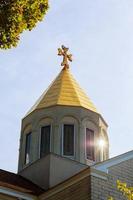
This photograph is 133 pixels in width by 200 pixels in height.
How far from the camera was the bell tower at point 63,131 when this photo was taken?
21.2 metres

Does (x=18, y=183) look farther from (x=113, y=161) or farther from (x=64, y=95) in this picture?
(x=64, y=95)

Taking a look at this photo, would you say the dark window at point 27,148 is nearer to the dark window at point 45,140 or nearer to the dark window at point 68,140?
the dark window at point 45,140

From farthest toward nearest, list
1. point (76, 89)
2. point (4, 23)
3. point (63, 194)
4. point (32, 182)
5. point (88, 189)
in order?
1. point (76, 89)
2. point (32, 182)
3. point (63, 194)
4. point (88, 189)
5. point (4, 23)

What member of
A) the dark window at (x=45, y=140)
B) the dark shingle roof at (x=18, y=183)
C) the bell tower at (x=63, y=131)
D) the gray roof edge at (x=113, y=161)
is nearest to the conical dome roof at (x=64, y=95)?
the bell tower at (x=63, y=131)

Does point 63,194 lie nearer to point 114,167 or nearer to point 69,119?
point 114,167

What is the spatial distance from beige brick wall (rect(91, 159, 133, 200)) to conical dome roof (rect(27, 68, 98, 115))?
5.72m

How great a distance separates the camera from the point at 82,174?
16.2 metres

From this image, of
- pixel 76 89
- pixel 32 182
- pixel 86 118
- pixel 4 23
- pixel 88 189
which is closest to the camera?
pixel 4 23

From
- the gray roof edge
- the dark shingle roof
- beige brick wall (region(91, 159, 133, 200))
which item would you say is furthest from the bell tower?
beige brick wall (region(91, 159, 133, 200))

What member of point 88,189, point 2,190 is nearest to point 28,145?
point 2,190

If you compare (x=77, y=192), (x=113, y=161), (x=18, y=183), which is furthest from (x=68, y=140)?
(x=77, y=192)

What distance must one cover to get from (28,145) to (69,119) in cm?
238

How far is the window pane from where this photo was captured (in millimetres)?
21484

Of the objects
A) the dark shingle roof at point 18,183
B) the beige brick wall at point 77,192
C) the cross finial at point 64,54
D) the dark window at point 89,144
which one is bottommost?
the beige brick wall at point 77,192
